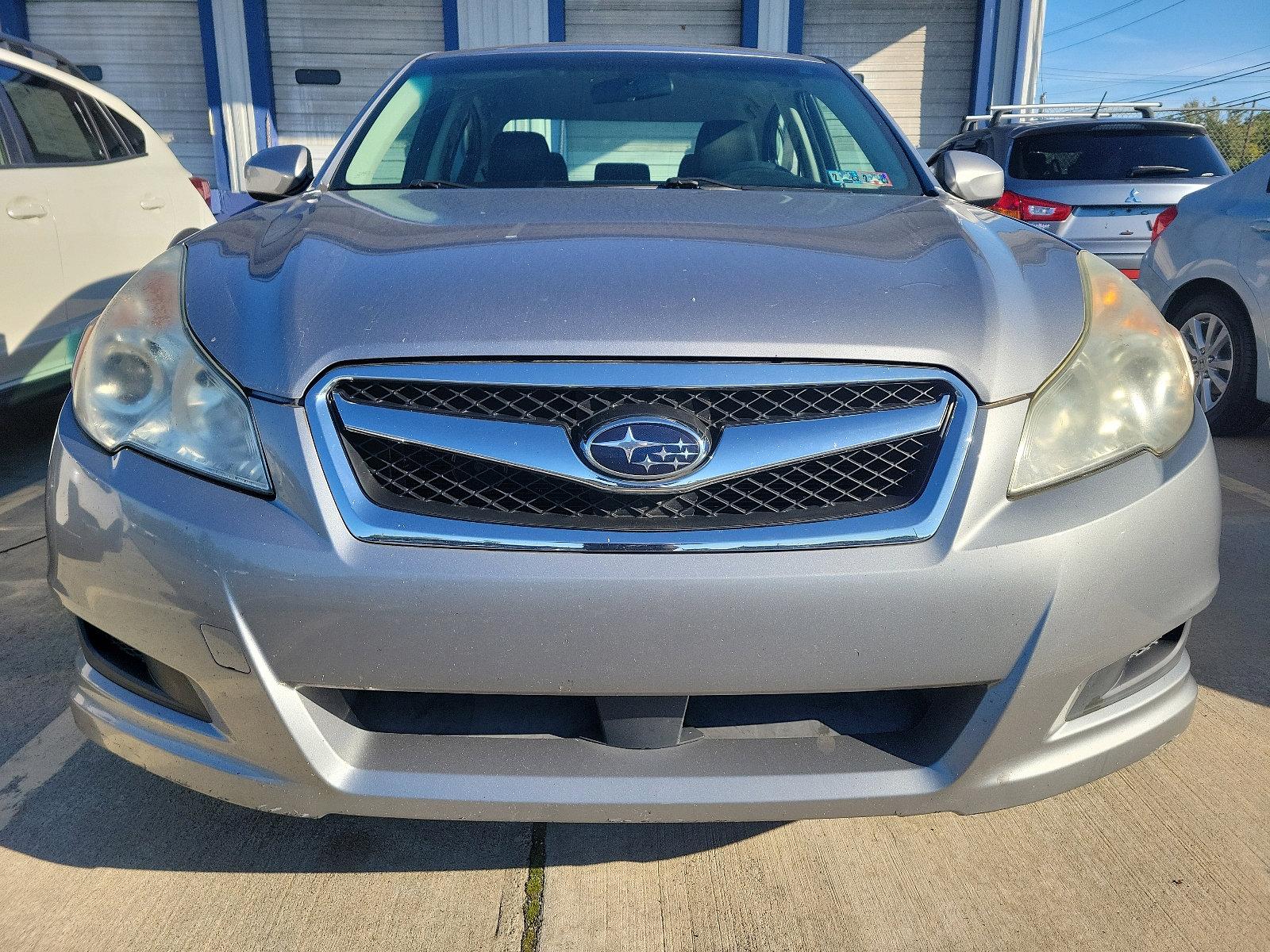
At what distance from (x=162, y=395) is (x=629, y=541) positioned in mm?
731

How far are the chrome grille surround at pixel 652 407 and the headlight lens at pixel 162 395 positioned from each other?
0.13m

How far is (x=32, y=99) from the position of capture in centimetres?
432

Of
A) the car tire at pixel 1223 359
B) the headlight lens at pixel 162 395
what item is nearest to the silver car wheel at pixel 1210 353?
the car tire at pixel 1223 359

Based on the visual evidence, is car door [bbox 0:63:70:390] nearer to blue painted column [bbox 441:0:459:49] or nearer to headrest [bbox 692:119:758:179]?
headrest [bbox 692:119:758:179]

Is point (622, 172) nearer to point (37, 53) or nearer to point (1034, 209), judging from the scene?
point (37, 53)

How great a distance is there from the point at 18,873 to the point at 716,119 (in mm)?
2259

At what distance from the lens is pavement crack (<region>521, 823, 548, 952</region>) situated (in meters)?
1.62

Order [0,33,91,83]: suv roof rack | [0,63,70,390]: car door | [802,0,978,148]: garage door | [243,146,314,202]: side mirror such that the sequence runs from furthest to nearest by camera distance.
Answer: [802,0,978,148]: garage door < [0,33,91,83]: suv roof rack < [0,63,70,390]: car door < [243,146,314,202]: side mirror

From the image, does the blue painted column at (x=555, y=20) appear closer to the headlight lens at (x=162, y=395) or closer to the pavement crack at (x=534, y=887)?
the headlight lens at (x=162, y=395)

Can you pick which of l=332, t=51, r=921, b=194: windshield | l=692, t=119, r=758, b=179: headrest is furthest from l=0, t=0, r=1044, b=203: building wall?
l=692, t=119, r=758, b=179: headrest

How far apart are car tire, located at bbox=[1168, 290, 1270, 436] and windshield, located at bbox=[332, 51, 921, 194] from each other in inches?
96.2

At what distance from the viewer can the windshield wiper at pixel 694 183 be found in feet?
8.15

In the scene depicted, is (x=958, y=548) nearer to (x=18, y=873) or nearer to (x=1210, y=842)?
(x=1210, y=842)

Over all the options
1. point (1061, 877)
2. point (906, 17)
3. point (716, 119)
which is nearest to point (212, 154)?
point (906, 17)
